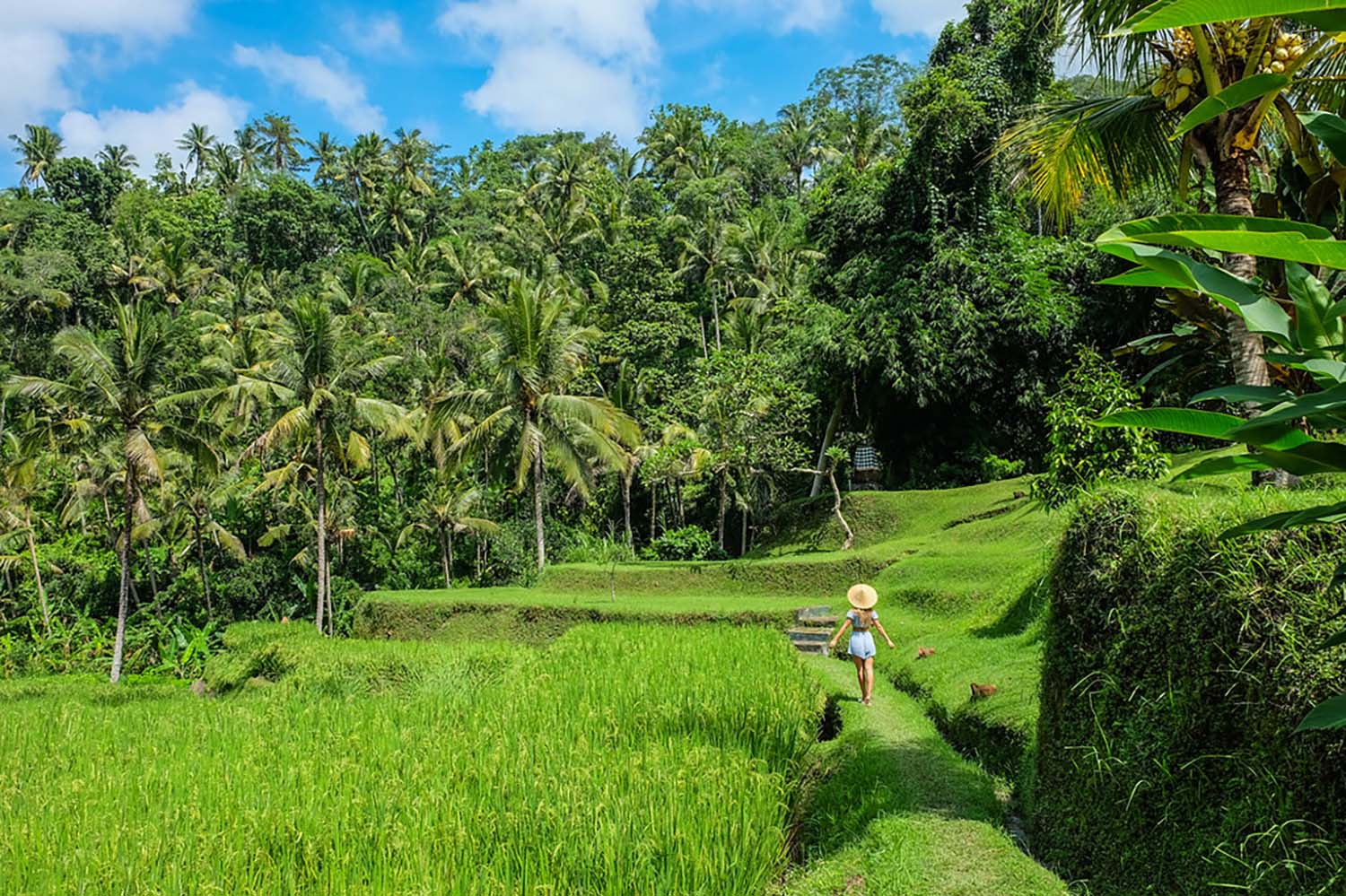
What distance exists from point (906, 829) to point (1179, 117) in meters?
5.10

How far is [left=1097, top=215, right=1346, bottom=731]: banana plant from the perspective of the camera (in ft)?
3.58

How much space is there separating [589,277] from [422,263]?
283 inches

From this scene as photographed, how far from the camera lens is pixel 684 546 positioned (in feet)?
72.7

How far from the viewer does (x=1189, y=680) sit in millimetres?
3512

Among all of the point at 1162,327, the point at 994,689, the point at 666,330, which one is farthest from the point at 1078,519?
the point at 666,330

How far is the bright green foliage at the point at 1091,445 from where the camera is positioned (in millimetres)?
8055

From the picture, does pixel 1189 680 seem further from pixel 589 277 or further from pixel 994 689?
pixel 589 277

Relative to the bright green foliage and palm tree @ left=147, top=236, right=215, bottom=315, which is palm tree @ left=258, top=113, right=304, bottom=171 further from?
the bright green foliage

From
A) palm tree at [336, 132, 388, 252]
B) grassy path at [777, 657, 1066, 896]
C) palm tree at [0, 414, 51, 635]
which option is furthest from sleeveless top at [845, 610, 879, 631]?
palm tree at [336, 132, 388, 252]

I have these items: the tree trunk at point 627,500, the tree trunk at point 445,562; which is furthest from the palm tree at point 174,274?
the tree trunk at point 627,500

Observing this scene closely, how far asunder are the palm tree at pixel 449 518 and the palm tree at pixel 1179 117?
63.5 feet

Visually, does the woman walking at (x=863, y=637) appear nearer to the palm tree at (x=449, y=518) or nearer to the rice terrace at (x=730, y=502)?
the rice terrace at (x=730, y=502)

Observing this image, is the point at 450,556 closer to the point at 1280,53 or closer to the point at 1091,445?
the point at 1091,445

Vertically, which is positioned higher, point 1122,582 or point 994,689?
point 1122,582
